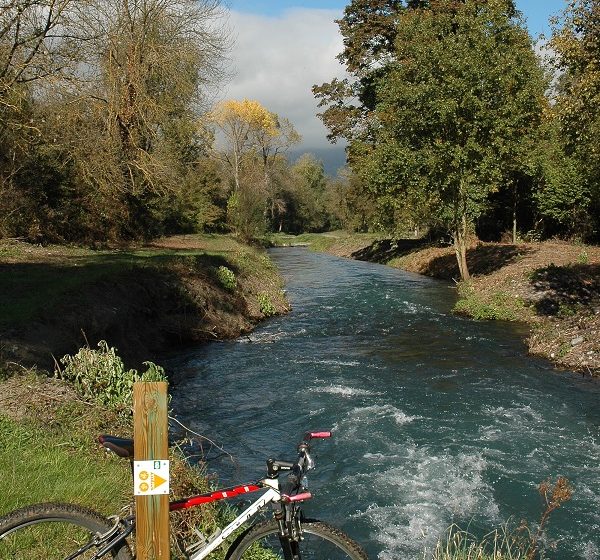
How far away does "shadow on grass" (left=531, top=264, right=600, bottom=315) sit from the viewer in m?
18.2

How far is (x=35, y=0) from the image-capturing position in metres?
14.5

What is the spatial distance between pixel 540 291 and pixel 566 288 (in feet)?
2.61

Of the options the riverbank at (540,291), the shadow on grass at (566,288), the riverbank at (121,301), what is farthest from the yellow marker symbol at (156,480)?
the shadow on grass at (566,288)

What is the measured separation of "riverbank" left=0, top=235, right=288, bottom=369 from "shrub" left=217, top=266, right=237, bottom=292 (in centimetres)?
4

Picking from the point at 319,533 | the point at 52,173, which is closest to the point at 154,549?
the point at 319,533

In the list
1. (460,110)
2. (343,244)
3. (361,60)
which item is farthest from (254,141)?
(460,110)

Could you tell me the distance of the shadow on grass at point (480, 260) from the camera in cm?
2717

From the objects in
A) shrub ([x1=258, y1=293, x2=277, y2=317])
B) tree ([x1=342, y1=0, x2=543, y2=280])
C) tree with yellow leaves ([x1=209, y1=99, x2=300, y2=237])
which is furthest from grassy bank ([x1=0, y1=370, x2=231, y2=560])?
tree with yellow leaves ([x1=209, y1=99, x2=300, y2=237])

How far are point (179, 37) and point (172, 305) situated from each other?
1671cm

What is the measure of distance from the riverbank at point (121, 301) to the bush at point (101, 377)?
75 cm

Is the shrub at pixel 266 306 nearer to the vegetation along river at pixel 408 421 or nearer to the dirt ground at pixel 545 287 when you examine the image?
the vegetation along river at pixel 408 421

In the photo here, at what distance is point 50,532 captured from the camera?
13.2ft

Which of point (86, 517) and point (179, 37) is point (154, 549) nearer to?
point (86, 517)

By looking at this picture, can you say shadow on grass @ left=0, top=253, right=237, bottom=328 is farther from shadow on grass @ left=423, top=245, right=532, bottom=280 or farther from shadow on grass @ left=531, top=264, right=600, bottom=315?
shadow on grass @ left=423, top=245, right=532, bottom=280
